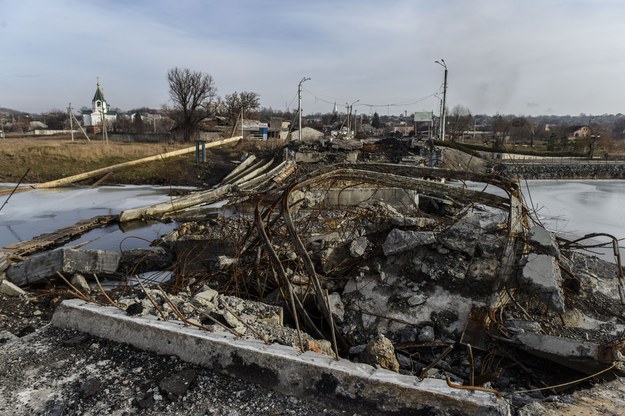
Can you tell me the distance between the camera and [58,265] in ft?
19.8

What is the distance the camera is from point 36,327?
412cm

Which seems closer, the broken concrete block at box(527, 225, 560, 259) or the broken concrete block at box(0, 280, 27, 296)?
the broken concrete block at box(527, 225, 560, 259)

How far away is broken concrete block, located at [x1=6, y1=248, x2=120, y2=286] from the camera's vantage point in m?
6.07

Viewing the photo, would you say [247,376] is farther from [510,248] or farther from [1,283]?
[1,283]

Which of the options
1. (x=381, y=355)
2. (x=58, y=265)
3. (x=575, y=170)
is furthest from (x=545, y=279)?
(x=575, y=170)

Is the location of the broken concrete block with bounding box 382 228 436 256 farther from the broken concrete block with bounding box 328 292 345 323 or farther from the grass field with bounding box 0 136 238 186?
the grass field with bounding box 0 136 238 186

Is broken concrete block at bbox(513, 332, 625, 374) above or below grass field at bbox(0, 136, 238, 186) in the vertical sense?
below

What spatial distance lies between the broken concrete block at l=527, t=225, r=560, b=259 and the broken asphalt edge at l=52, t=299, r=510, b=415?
277 cm

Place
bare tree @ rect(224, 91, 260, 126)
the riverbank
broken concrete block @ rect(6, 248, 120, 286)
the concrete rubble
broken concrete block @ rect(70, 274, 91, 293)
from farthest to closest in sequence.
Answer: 1. bare tree @ rect(224, 91, 260, 126)
2. the riverbank
3. broken concrete block @ rect(6, 248, 120, 286)
4. broken concrete block @ rect(70, 274, 91, 293)
5. the concrete rubble

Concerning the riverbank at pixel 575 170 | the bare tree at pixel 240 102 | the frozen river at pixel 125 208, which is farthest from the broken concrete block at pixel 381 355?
the bare tree at pixel 240 102

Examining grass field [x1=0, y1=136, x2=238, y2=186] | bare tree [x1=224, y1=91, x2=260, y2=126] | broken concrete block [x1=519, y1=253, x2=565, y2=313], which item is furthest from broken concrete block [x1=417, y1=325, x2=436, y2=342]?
bare tree [x1=224, y1=91, x2=260, y2=126]

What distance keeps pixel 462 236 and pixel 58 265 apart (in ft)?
18.4

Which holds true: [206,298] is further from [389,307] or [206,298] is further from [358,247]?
[358,247]

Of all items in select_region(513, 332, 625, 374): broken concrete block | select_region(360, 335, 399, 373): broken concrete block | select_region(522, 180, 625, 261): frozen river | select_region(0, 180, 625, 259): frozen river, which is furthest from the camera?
select_region(522, 180, 625, 261): frozen river
